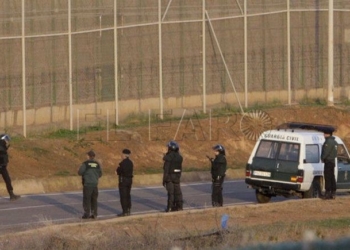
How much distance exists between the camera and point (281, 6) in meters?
45.1

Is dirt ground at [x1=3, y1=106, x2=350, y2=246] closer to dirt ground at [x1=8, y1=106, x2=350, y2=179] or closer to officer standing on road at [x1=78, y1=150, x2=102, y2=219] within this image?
dirt ground at [x1=8, y1=106, x2=350, y2=179]

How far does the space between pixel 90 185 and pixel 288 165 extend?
17.7ft

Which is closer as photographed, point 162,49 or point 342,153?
point 342,153

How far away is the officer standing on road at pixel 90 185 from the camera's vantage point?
23047mm

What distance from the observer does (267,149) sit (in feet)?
87.7

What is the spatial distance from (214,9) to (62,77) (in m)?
8.19

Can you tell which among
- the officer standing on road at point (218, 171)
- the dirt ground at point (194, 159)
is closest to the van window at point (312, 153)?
the dirt ground at point (194, 159)

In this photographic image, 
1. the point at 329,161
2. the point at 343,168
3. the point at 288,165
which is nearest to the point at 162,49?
the point at 343,168

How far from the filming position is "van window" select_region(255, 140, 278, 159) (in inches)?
1045

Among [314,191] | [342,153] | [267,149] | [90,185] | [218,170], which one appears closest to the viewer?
[90,185]

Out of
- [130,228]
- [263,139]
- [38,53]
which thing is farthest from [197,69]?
[130,228]

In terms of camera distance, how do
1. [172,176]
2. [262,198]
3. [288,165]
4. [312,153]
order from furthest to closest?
1. [262,198]
2. [312,153]
3. [288,165]
4. [172,176]

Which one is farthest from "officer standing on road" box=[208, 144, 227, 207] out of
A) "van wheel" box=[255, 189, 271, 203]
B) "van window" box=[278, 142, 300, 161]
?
"van wheel" box=[255, 189, 271, 203]

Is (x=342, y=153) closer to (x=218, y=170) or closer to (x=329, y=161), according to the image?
(x=329, y=161)
